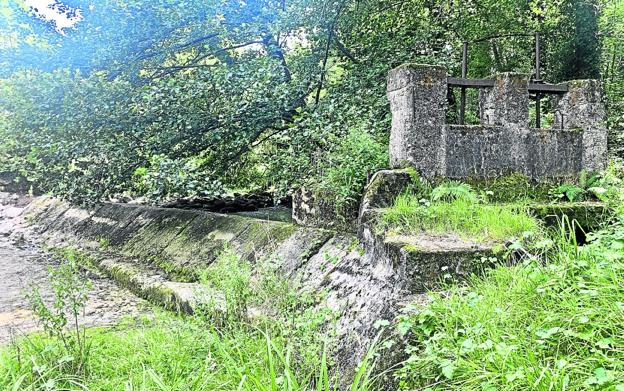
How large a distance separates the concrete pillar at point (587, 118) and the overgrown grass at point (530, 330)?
248 cm

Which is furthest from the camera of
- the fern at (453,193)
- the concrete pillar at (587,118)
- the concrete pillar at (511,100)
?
the concrete pillar at (587,118)

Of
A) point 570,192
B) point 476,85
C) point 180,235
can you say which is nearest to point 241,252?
point 180,235

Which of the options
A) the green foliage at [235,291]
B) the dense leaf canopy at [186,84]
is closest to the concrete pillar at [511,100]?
the dense leaf canopy at [186,84]

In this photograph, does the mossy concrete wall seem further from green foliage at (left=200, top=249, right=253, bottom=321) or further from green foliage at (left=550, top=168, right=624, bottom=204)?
green foliage at (left=550, top=168, right=624, bottom=204)

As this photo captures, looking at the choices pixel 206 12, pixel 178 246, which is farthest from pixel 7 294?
pixel 206 12

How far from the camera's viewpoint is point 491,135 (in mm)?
4938

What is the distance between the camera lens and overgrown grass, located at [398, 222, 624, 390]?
211 centimetres

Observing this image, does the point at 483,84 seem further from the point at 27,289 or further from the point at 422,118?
the point at 27,289

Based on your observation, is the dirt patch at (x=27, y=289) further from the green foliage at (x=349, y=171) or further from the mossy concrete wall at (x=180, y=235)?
the green foliage at (x=349, y=171)

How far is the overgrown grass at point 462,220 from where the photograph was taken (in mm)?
3637

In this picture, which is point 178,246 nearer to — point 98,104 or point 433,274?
point 98,104

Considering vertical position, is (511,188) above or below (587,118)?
below

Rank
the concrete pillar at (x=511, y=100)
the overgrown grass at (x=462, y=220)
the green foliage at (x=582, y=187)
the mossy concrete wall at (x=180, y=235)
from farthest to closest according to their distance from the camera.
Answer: the mossy concrete wall at (x=180, y=235)
the concrete pillar at (x=511, y=100)
the green foliage at (x=582, y=187)
the overgrown grass at (x=462, y=220)

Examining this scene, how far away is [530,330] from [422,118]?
2.69 m
